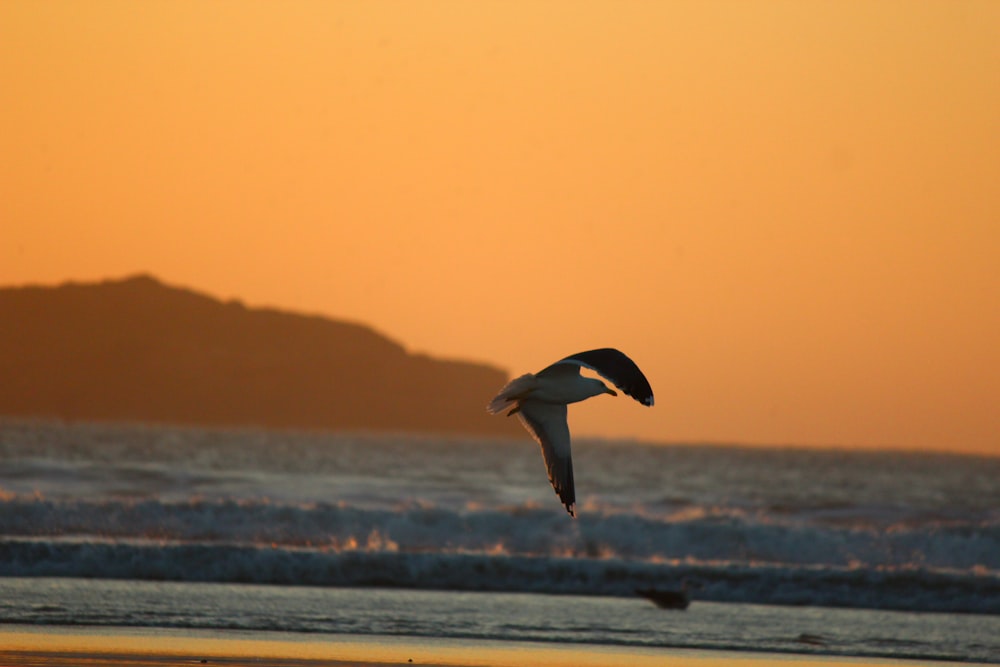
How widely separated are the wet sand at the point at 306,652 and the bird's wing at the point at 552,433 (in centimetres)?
216

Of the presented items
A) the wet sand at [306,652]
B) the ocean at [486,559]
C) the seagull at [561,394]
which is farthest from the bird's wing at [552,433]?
the ocean at [486,559]

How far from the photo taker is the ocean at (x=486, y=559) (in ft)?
52.2

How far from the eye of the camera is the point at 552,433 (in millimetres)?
12352

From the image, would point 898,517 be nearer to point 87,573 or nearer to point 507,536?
point 507,536

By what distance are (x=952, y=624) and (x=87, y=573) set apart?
1068 cm

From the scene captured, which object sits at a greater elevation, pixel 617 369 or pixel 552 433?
pixel 617 369

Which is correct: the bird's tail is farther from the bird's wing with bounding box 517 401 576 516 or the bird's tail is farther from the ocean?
the ocean

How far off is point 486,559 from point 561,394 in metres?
9.36

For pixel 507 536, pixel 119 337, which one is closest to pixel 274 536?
pixel 507 536

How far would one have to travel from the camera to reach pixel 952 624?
18.1 metres

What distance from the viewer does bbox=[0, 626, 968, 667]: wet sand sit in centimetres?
1290

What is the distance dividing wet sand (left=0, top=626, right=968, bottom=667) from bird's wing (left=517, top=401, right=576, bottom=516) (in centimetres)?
216

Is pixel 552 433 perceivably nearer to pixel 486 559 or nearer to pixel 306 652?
pixel 306 652

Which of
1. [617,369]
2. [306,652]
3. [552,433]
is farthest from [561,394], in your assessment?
[306,652]
